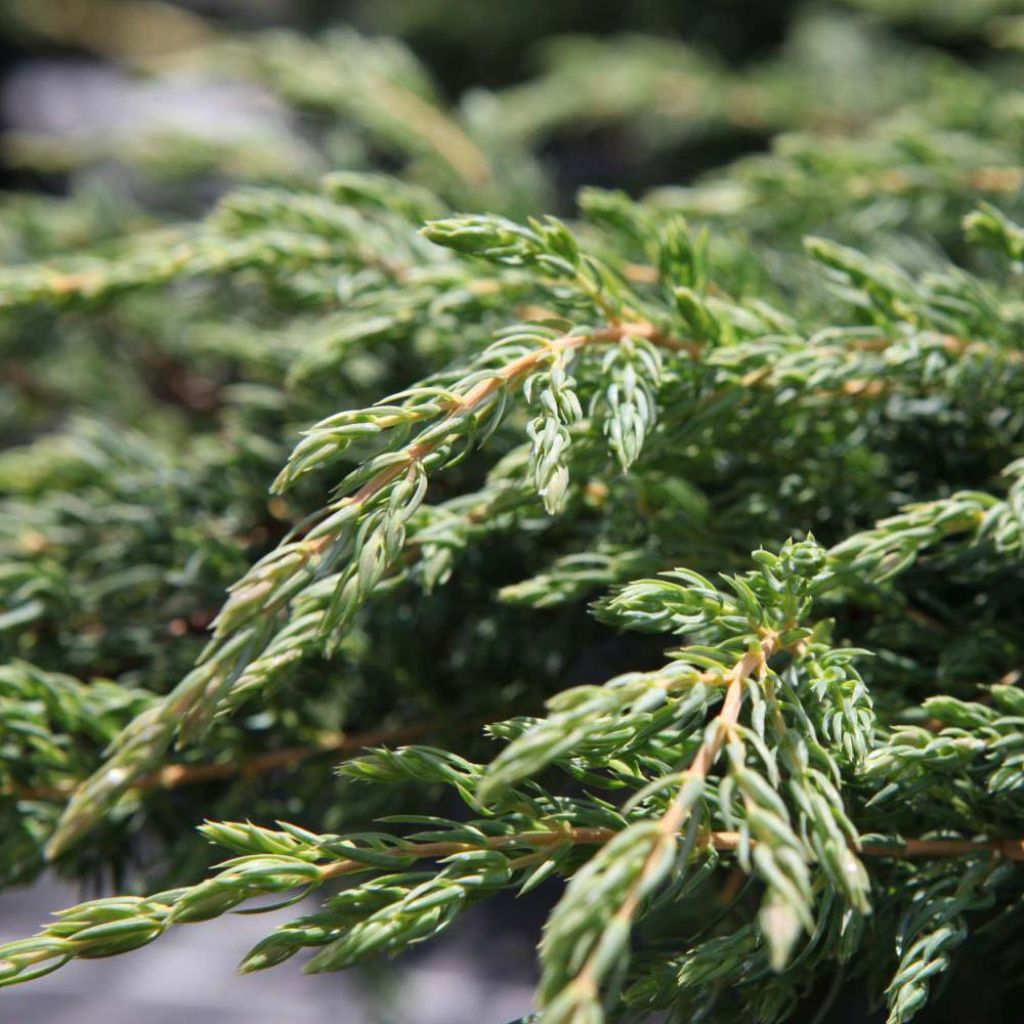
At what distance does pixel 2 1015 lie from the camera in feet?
2.92

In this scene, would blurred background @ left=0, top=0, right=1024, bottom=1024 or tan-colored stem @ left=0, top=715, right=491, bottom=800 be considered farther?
blurred background @ left=0, top=0, right=1024, bottom=1024

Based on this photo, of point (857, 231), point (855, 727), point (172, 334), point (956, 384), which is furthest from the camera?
point (172, 334)

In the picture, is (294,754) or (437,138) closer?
(294,754)

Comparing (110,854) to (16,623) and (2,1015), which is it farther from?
(2,1015)

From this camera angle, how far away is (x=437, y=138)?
1.05 meters

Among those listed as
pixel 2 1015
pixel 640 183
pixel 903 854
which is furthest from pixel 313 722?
pixel 640 183

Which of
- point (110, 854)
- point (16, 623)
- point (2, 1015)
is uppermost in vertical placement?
point (16, 623)

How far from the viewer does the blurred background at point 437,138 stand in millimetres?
767

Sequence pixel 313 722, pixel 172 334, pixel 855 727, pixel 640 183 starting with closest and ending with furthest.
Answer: pixel 855 727
pixel 313 722
pixel 172 334
pixel 640 183

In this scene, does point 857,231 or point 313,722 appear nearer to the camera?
point 313,722

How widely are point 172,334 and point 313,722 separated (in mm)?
509

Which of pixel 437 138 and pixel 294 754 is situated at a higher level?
pixel 437 138

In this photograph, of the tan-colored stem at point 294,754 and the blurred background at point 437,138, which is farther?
the blurred background at point 437,138

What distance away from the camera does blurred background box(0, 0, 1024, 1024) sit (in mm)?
767
